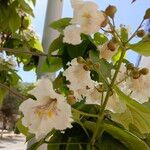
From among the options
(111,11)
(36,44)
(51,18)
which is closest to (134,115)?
(111,11)

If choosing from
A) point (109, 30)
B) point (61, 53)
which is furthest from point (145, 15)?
point (61, 53)

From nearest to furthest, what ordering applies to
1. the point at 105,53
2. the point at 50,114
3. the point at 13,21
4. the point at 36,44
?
1. the point at 50,114
2. the point at 105,53
3. the point at 13,21
4. the point at 36,44

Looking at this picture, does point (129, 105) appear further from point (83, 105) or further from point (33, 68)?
point (33, 68)

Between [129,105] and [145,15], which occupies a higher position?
[145,15]

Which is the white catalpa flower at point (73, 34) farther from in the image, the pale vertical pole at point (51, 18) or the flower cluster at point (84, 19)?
the pale vertical pole at point (51, 18)

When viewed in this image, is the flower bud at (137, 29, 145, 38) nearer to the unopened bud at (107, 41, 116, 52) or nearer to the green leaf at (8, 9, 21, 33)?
the unopened bud at (107, 41, 116, 52)

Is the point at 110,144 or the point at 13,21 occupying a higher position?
the point at 13,21

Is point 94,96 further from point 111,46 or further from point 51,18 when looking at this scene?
point 51,18
